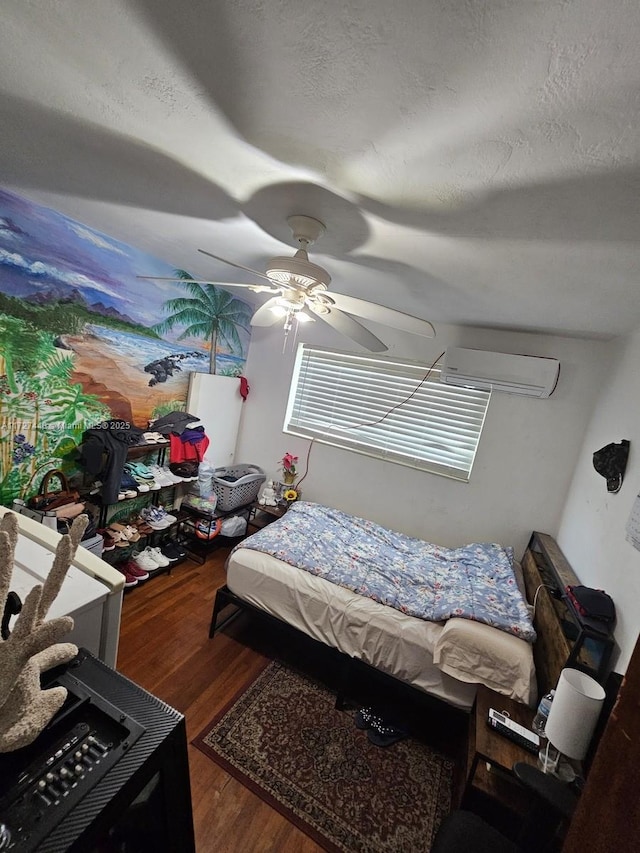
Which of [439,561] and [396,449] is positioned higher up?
[396,449]

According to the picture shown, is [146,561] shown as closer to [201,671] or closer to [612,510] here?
[201,671]

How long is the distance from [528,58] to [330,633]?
2.34 m

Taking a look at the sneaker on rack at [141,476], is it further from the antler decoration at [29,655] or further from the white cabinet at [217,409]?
the antler decoration at [29,655]

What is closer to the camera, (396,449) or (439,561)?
(439,561)

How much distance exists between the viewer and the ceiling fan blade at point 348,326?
169 centimetres

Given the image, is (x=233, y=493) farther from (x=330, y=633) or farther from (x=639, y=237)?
(x=639, y=237)

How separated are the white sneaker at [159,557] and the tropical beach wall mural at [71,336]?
0.94 m

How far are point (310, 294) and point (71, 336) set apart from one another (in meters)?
1.68

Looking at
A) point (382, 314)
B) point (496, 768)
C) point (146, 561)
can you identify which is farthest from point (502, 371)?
point (146, 561)

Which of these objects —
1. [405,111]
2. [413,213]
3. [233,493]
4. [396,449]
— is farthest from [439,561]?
[405,111]

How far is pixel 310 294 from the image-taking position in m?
1.50

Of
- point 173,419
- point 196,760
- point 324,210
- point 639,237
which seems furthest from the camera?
point 173,419

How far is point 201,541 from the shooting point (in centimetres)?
315

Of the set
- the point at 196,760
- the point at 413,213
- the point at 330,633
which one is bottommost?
the point at 196,760
